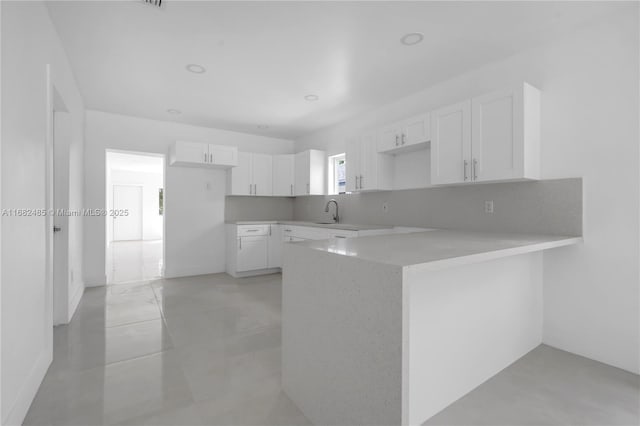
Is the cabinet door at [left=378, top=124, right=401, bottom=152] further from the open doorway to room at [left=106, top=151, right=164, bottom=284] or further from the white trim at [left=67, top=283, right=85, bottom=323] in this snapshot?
the open doorway to room at [left=106, top=151, right=164, bottom=284]

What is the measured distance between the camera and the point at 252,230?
5.04m

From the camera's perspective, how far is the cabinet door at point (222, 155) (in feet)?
15.8

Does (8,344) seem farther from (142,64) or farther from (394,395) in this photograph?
(142,64)

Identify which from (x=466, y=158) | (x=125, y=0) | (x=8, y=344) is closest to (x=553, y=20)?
(x=466, y=158)

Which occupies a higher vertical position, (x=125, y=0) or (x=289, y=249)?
(x=125, y=0)

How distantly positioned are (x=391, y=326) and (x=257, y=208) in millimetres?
4831

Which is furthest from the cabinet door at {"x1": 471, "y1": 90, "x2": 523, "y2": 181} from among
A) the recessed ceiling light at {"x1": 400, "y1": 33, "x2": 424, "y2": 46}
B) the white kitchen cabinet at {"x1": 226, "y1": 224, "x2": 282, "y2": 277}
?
the white kitchen cabinet at {"x1": 226, "y1": 224, "x2": 282, "y2": 277}

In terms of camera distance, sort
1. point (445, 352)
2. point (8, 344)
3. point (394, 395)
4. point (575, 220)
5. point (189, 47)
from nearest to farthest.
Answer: point (394, 395) → point (8, 344) → point (445, 352) → point (575, 220) → point (189, 47)

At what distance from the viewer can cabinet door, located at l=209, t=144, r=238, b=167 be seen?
4805 millimetres

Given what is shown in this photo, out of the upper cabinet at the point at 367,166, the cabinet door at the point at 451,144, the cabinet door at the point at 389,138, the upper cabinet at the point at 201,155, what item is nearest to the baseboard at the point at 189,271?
the upper cabinet at the point at 201,155

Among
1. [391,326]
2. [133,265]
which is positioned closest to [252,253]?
[133,265]

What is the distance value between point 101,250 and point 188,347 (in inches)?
114

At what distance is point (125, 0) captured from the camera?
2.05m

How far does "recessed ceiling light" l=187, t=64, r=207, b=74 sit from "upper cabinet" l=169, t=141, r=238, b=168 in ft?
5.63
